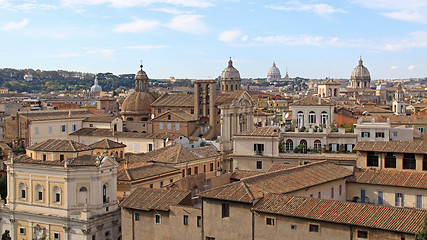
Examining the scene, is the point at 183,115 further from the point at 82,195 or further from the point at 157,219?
the point at 157,219

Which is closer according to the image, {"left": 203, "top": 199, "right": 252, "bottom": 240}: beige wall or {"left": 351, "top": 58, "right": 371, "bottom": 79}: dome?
{"left": 203, "top": 199, "right": 252, "bottom": 240}: beige wall

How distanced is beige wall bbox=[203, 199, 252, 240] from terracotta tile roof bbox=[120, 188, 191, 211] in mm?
2390

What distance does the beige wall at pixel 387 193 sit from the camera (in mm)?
27528

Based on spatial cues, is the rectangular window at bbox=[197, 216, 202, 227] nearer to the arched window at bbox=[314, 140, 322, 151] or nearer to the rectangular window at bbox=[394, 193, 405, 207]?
the rectangular window at bbox=[394, 193, 405, 207]

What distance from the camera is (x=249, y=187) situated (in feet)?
78.5

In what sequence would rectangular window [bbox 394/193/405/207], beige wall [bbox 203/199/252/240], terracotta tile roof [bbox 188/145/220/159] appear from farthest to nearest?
terracotta tile roof [bbox 188/145/220/159]
rectangular window [bbox 394/193/405/207]
beige wall [bbox 203/199/252/240]

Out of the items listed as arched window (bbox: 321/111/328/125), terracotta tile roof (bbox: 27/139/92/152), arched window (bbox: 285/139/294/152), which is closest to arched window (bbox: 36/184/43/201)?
terracotta tile roof (bbox: 27/139/92/152)

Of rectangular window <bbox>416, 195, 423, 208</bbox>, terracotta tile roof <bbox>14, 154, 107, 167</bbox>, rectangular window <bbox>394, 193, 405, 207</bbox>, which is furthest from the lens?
terracotta tile roof <bbox>14, 154, 107, 167</bbox>

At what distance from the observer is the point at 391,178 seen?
1129 inches

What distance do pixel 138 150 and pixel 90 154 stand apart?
1619 cm

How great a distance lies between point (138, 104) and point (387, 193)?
108 ft

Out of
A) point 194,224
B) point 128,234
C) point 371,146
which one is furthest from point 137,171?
point 371,146

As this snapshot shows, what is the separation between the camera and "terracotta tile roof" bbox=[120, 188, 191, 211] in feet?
84.9

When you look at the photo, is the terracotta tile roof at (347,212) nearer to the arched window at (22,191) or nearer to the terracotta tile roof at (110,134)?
the arched window at (22,191)
